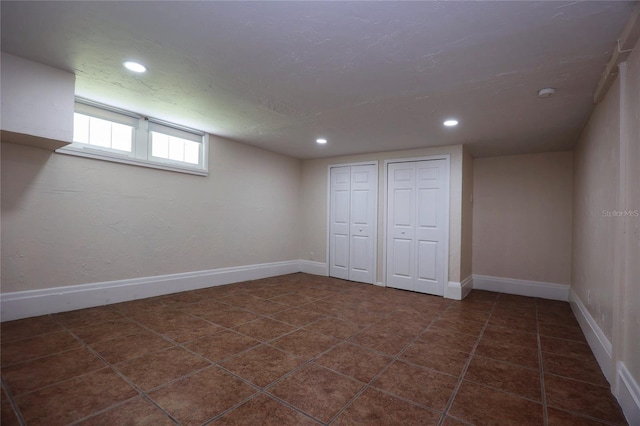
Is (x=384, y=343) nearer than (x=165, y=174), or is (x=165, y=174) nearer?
(x=384, y=343)

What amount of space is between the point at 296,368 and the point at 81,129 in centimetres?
362

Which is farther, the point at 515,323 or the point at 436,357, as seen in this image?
the point at 515,323

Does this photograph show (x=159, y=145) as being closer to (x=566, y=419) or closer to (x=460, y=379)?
(x=460, y=379)

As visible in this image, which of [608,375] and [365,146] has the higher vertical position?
[365,146]

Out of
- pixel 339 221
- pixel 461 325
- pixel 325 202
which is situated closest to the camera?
pixel 461 325

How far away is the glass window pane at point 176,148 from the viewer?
443 centimetres

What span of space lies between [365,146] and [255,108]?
2213mm

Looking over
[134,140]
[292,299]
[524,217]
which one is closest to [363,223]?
[292,299]

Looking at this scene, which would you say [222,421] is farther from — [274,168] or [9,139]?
[274,168]

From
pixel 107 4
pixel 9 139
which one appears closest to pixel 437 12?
pixel 107 4

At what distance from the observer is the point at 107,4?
6.06 ft

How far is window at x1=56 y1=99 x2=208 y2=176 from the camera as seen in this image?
139 inches

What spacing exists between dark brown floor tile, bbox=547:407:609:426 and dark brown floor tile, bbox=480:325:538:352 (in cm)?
106

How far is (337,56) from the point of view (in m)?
2.35
